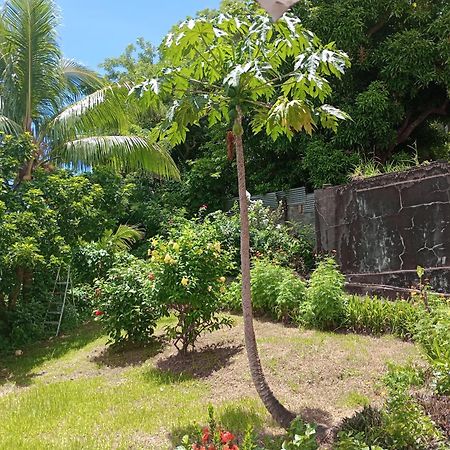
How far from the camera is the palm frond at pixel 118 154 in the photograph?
9.82 meters

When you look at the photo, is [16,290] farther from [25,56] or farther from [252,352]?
[252,352]

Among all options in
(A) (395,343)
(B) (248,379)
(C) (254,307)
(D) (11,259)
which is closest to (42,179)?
(D) (11,259)

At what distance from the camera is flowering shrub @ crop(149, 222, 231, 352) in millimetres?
6148

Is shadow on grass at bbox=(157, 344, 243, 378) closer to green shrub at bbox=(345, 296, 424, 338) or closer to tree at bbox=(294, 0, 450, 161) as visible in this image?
green shrub at bbox=(345, 296, 424, 338)

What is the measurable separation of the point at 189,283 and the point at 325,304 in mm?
1795

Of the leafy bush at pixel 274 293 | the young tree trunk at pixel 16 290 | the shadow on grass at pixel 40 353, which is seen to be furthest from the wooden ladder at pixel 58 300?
the leafy bush at pixel 274 293

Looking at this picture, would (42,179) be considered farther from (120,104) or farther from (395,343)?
(395,343)

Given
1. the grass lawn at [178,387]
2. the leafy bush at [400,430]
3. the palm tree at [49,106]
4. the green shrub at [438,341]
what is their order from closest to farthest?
the leafy bush at [400,430] < the green shrub at [438,341] < the grass lawn at [178,387] < the palm tree at [49,106]

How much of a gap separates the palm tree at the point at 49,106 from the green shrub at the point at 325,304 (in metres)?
5.21

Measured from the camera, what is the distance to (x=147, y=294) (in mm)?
6785

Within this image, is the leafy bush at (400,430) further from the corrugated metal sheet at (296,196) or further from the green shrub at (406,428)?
the corrugated metal sheet at (296,196)

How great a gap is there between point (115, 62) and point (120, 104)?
45.6ft

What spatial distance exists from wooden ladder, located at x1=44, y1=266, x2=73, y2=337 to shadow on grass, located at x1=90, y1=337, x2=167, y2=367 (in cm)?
252

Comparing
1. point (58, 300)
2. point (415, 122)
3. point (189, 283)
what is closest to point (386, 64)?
point (415, 122)
